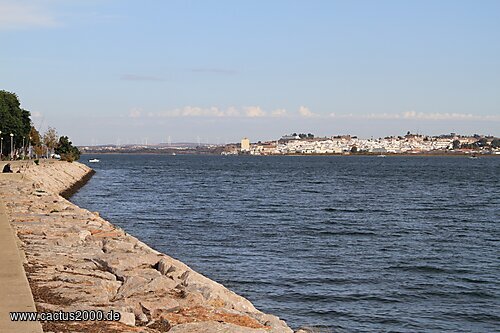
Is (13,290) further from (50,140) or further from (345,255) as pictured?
(50,140)

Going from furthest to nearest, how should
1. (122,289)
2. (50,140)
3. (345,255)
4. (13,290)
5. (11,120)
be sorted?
(50,140)
(11,120)
(345,255)
(122,289)
(13,290)

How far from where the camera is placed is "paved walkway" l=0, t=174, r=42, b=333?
732cm

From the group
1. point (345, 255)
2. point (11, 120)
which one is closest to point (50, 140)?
point (11, 120)

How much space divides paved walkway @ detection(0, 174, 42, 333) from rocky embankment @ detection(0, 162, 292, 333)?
18 cm

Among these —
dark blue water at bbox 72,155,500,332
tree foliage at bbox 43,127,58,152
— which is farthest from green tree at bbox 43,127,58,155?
dark blue water at bbox 72,155,500,332

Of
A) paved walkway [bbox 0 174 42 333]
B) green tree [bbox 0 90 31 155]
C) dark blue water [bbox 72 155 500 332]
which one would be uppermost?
green tree [bbox 0 90 31 155]

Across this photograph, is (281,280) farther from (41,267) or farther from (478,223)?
(478,223)

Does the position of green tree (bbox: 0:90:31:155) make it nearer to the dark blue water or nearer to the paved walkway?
the dark blue water

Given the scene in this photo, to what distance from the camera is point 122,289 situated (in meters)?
10.0

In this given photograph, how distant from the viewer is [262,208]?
134 ft

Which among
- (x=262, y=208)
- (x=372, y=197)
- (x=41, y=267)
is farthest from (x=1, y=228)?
(x=372, y=197)

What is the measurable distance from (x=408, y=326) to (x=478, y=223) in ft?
68.5

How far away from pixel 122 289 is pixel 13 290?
162cm

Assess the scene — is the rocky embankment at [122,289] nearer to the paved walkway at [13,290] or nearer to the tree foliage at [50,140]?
the paved walkway at [13,290]
